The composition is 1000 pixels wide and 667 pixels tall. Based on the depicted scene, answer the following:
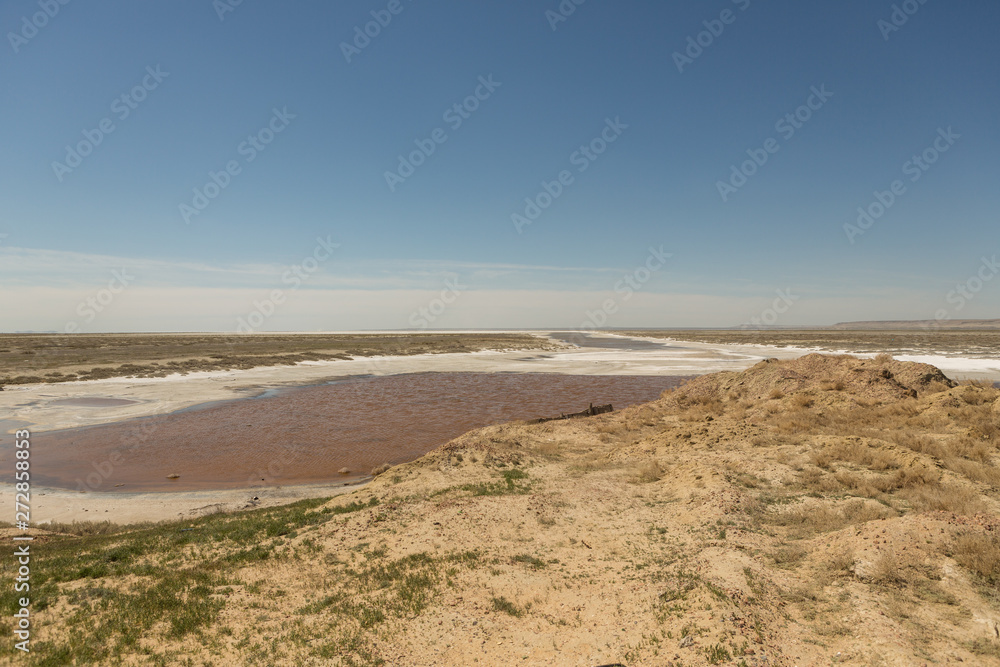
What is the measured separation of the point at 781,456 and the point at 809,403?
7446 mm

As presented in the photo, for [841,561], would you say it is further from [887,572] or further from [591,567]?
[591,567]

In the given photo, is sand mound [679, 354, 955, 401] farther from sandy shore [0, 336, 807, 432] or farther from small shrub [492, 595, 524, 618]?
sandy shore [0, 336, 807, 432]

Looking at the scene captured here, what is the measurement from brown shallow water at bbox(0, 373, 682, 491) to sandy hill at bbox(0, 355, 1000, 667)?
546 cm

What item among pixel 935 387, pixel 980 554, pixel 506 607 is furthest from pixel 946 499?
pixel 935 387

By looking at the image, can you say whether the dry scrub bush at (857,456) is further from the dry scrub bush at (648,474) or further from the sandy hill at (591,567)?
the dry scrub bush at (648,474)

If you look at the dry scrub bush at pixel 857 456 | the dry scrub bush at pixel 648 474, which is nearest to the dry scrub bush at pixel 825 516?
the dry scrub bush at pixel 857 456

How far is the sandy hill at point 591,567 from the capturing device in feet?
21.2

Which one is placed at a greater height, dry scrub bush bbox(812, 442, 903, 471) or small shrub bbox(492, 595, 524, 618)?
dry scrub bush bbox(812, 442, 903, 471)

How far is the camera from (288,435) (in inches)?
934

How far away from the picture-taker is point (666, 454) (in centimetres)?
1647

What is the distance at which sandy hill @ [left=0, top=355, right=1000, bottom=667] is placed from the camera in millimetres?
6465

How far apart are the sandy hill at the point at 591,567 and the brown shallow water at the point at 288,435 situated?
5464 mm

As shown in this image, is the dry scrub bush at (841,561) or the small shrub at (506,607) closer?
the small shrub at (506,607)

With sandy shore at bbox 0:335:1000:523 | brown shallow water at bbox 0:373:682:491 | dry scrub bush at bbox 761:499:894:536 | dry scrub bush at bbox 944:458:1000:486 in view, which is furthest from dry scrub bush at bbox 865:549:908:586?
brown shallow water at bbox 0:373:682:491
